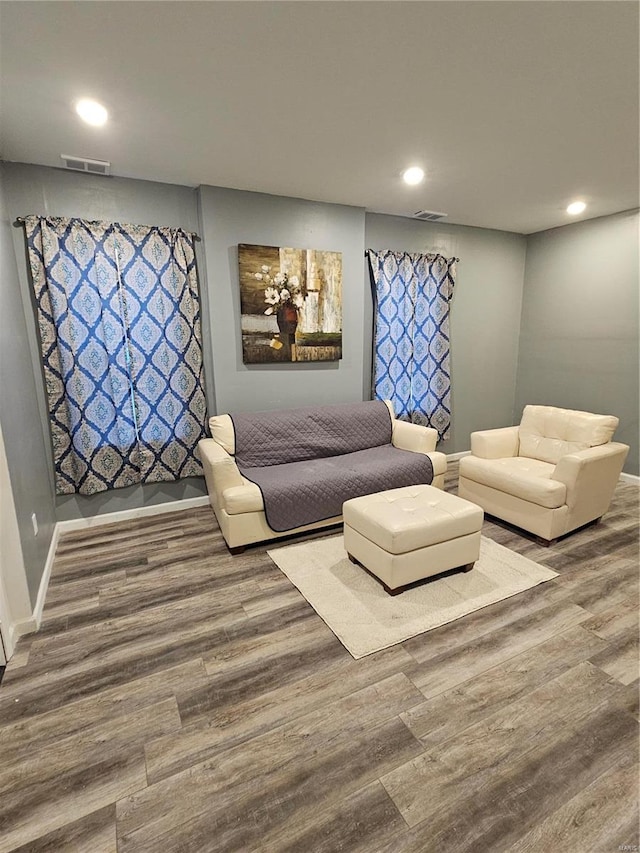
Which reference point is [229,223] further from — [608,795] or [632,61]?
[608,795]

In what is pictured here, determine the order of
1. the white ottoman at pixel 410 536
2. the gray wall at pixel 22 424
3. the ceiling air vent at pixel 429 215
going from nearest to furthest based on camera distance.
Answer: the gray wall at pixel 22 424, the white ottoman at pixel 410 536, the ceiling air vent at pixel 429 215

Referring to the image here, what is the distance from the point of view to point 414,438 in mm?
3555

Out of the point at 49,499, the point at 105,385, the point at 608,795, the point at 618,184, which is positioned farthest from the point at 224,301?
the point at 608,795

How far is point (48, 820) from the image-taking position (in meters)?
1.24

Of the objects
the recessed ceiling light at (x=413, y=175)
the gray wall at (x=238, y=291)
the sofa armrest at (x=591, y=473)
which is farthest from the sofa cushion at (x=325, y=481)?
the recessed ceiling light at (x=413, y=175)

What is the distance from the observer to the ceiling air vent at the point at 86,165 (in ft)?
8.38

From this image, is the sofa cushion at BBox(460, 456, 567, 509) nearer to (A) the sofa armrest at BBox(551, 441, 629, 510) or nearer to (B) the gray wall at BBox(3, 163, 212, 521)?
(A) the sofa armrest at BBox(551, 441, 629, 510)

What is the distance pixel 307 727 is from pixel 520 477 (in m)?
2.17

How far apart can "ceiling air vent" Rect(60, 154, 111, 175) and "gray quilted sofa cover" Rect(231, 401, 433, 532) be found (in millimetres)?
1907

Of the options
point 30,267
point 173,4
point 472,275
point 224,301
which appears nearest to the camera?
point 173,4

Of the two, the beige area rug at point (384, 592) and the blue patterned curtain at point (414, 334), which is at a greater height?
the blue patterned curtain at point (414, 334)

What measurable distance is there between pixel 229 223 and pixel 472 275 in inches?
107

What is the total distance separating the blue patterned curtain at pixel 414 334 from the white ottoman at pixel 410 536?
188cm

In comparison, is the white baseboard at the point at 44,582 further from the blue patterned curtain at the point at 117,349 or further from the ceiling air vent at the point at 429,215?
the ceiling air vent at the point at 429,215
